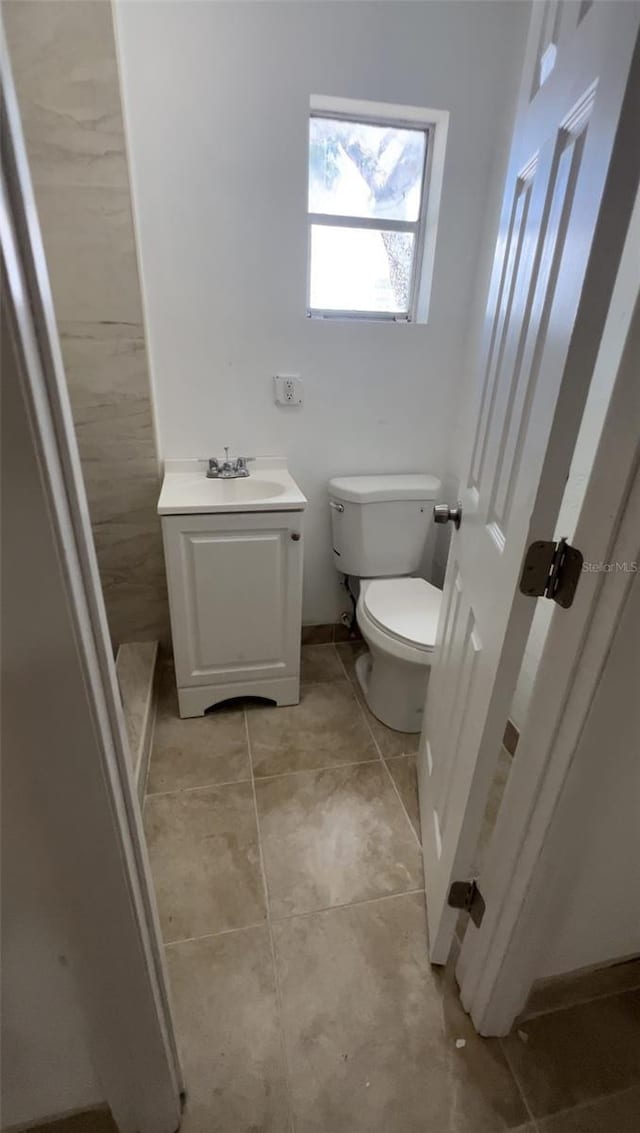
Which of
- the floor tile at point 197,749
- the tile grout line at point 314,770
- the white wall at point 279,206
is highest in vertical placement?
the white wall at point 279,206

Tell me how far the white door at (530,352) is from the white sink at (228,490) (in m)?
0.63

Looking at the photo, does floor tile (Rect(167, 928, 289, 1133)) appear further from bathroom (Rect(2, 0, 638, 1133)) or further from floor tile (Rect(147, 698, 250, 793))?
floor tile (Rect(147, 698, 250, 793))

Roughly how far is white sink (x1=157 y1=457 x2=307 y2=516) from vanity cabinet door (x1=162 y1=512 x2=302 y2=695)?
0.10 feet

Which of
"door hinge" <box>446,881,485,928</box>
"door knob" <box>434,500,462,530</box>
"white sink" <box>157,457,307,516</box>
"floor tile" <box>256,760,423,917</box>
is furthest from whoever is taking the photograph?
"white sink" <box>157,457,307,516</box>

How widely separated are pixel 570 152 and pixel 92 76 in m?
1.37

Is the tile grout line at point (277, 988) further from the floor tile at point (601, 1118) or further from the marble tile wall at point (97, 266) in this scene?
the marble tile wall at point (97, 266)

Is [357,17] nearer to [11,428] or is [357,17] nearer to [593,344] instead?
[593,344]

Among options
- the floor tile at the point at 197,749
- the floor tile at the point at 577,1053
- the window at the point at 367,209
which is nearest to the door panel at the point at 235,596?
the floor tile at the point at 197,749

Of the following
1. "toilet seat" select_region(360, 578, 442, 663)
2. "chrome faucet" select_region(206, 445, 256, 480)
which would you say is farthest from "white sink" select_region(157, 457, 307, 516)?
"toilet seat" select_region(360, 578, 442, 663)

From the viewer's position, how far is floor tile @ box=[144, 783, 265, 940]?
1.22 m

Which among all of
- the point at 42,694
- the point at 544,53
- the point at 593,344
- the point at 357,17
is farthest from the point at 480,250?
the point at 42,694

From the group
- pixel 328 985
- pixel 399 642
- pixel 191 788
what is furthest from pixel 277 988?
pixel 399 642

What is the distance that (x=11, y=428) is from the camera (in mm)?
420

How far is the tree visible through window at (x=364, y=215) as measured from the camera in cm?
171
